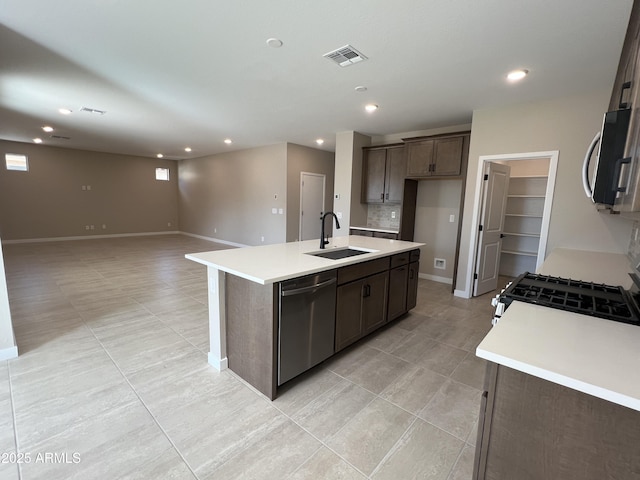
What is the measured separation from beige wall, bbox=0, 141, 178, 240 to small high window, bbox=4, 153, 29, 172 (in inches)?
3.9

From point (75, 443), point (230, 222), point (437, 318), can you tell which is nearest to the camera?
point (75, 443)

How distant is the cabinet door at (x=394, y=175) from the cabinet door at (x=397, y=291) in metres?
2.19

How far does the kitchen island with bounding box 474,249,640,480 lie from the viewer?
34.0 inches

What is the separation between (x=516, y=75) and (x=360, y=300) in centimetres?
273

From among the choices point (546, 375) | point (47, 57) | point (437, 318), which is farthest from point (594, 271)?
point (47, 57)

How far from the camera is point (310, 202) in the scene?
299 inches

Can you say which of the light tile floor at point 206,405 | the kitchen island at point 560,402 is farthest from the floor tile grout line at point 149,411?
the kitchen island at point 560,402

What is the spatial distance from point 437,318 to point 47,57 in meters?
5.01

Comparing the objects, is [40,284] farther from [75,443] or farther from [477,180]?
[477,180]

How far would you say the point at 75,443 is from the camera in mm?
1679

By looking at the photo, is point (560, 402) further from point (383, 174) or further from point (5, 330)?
point (383, 174)

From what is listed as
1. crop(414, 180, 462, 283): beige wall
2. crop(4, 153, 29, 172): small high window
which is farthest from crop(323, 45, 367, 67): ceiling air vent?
crop(4, 153, 29, 172): small high window

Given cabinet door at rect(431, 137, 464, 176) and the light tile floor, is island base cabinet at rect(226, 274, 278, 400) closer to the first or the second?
the light tile floor

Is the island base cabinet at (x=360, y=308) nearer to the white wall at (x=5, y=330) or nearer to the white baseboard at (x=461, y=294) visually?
the white baseboard at (x=461, y=294)
